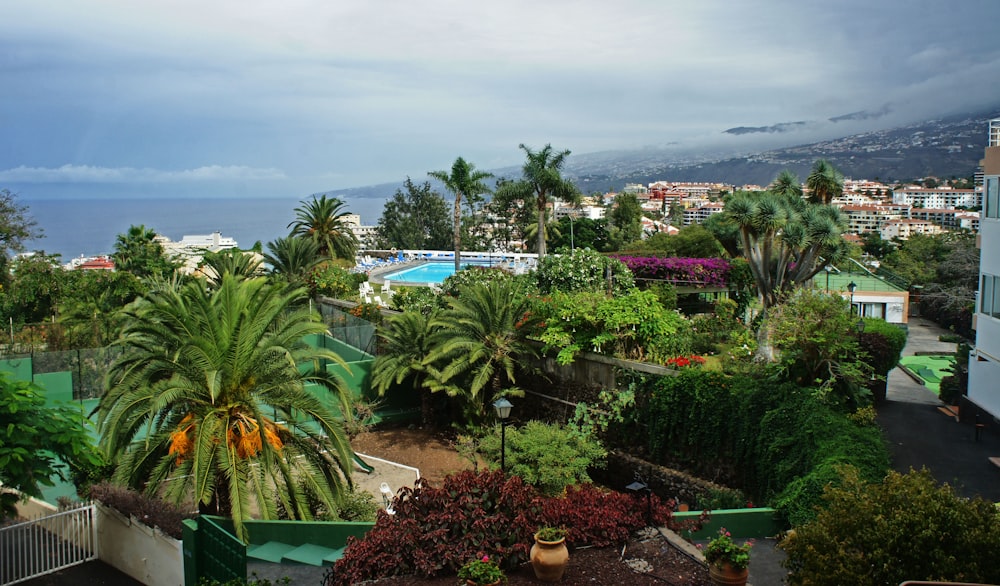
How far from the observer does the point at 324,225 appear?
32.4 m

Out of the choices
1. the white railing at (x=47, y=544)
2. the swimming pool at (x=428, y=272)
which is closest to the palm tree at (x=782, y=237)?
the white railing at (x=47, y=544)

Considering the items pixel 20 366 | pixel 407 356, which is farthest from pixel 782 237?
pixel 20 366

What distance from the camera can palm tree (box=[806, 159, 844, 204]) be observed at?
21.5 metres

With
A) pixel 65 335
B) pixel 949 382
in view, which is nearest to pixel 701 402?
pixel 949 382

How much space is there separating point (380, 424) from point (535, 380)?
171 inches

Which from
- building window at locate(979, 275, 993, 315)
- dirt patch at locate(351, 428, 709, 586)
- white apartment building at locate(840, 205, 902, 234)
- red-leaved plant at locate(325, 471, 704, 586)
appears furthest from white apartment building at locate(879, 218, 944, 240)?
red-leaved plant at locate(325, 471, 704, 586)

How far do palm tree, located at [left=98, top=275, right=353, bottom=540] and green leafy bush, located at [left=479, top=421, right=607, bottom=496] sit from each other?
15.7 ft

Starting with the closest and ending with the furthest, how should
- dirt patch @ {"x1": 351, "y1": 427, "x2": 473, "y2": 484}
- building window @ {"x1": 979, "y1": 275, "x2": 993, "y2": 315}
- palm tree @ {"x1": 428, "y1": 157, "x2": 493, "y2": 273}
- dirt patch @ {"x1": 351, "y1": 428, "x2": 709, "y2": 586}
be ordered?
dirt patch @ {"x1": 351, "y1": 428, "x2": 709, "y2": 586}
building window @ {"x1": 979, "y1": 275, "x2": 993, "y2": 315}
dirt patch @ {"x1": 351, "y1": 427, "x2": 473, "y2": 484}
palm tree @ {"x1": 428, "y1": 157, "x2": 493, "y2": 273}

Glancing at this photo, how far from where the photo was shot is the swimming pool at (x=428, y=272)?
41912 millimetres

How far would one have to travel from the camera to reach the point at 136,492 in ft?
A: 35.3

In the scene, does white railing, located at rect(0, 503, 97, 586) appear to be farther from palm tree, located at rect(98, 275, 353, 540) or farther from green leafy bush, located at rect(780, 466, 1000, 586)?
green leafy bush, located at rect(780, 466, 1000, 586)

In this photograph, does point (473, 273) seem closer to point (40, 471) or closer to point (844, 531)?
point (40, 471)

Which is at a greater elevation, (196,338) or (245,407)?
(196,338)

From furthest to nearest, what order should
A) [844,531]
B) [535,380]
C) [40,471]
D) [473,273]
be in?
[473,273] → [535,380] → [40,471] → [844,531]
